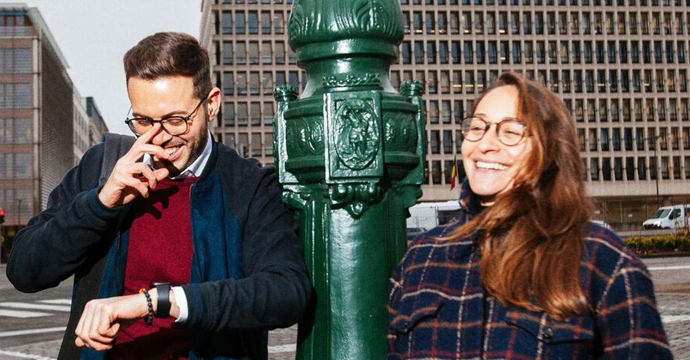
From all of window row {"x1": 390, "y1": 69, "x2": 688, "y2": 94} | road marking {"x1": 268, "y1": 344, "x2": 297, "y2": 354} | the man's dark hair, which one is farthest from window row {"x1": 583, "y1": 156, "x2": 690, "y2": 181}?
the man's dark hair

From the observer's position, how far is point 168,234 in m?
2.39

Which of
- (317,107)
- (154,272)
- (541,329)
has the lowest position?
(541,329)

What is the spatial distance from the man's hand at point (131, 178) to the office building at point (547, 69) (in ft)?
242

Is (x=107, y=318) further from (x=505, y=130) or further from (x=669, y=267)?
(x=669, y=267)

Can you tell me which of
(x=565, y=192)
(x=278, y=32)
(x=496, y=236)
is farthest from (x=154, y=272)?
(x=278, y=32)

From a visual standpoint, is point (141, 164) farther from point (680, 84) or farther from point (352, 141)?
point (680, 84)

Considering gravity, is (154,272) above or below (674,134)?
below

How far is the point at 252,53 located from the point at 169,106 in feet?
251

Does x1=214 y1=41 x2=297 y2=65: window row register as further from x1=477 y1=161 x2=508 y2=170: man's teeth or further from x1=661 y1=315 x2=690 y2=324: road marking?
x1=477 y1=161 x2=508 y2=170: man's teeth

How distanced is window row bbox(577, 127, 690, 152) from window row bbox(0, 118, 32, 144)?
169 feet

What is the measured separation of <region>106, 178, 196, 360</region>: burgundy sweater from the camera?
7.55ft

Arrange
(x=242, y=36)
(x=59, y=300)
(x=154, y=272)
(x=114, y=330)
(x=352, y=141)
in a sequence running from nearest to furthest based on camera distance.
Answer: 1. (x=114, y=330)
2. (x=154, y=272)
3. (x=352, y=141)
4. (x=59, y=300)
5. (x=242, y=36)

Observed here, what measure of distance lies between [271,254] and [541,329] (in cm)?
79

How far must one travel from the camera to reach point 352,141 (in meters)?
2.74
